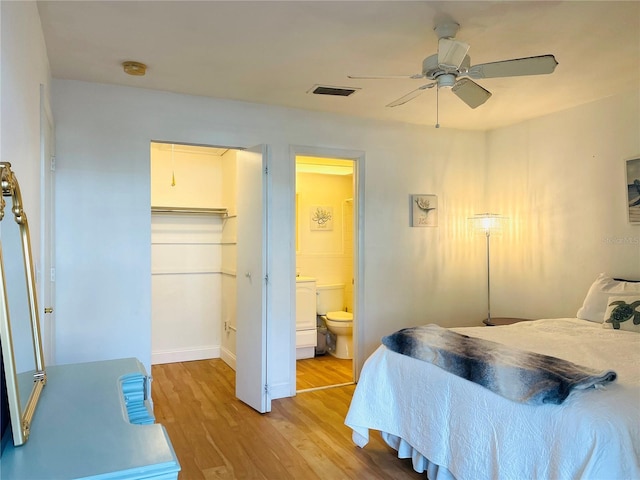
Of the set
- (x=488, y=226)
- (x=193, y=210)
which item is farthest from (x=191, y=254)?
(x=488, y=226)

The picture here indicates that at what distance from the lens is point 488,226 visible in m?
4.31

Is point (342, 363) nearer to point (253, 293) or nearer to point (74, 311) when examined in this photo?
point (253, 293)

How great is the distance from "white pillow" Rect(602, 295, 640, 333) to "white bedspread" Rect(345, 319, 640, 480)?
8cm

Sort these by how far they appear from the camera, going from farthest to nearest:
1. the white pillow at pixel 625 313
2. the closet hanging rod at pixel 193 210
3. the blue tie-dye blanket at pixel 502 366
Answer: the closet hanging rod at pixel 193 210 < the white pillow at pixel 625 313 < the blue tie-dye blanket at pixel 502 366

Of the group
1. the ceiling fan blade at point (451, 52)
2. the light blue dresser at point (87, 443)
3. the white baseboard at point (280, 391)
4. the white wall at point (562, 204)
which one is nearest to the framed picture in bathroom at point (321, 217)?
the white wall at point (562, 204)

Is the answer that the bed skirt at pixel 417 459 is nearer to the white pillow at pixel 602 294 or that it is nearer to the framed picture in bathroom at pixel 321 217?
the white pillow at pixel 602 294

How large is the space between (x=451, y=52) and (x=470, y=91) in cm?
40

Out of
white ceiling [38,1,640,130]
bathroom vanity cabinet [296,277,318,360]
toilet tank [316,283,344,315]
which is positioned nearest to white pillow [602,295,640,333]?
white ceiling [38,1,640,130]

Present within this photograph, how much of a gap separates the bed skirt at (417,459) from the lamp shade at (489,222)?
2.37 metres

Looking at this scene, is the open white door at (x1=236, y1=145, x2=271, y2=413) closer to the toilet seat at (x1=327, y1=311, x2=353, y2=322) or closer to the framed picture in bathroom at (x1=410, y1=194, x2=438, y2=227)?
the toilet seat at (x1=327, y1=311, x2=353, y2=322)

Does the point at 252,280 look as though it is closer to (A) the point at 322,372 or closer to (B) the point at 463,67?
(A) the point at 322,372

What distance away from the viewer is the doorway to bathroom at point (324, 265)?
5.03 meters

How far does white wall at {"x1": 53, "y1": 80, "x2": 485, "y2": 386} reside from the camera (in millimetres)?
3207

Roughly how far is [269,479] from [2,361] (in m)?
1.91
